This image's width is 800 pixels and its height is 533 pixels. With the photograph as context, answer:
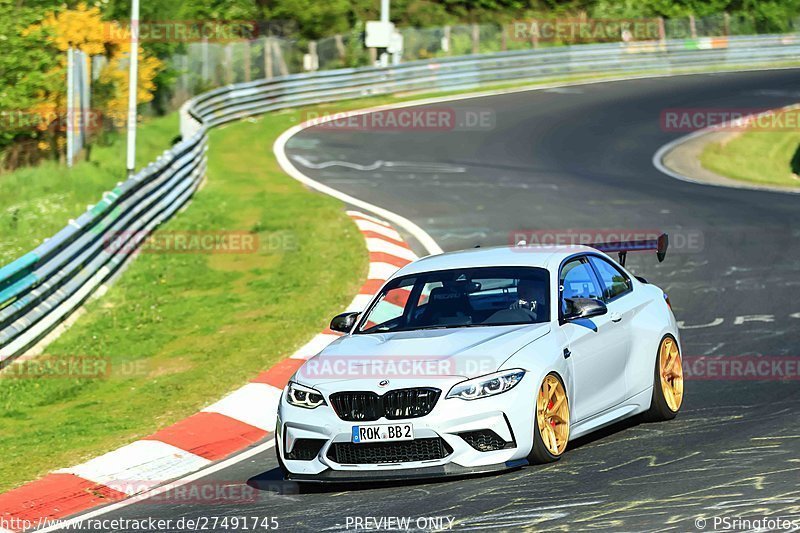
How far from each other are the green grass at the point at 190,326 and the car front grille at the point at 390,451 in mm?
2885

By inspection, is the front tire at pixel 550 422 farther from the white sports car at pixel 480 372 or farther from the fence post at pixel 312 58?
the fence post at pixel 312 58

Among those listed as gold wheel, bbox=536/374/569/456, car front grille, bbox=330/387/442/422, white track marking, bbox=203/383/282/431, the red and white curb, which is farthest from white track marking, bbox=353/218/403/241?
car front grille, bbox=330/387/442/422

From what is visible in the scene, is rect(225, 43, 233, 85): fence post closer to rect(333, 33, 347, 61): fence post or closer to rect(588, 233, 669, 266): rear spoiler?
rect(333, 33, 347, 61): fence post

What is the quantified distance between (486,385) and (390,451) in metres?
0.74

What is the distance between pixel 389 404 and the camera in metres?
8.59

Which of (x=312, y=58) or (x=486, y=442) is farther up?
(x=312, y=58)

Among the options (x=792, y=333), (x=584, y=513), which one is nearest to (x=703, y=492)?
(x=584, y=513)

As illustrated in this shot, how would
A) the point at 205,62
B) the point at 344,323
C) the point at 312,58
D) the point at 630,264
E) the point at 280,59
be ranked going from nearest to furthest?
the point at 344,323 < the point at 630,264 < the point at 205,62 < the point at 280,59 < the point at 312,58

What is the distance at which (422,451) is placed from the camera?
8.52 metres

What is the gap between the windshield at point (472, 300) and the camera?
31.4 ft

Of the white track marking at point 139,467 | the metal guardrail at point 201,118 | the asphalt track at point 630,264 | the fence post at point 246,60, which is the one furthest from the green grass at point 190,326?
the fence post at point 246,60

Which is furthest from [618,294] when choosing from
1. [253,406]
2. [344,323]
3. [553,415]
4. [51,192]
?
[51,192]

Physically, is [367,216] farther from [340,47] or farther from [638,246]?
[340,47]

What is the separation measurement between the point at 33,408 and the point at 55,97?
673 inches
